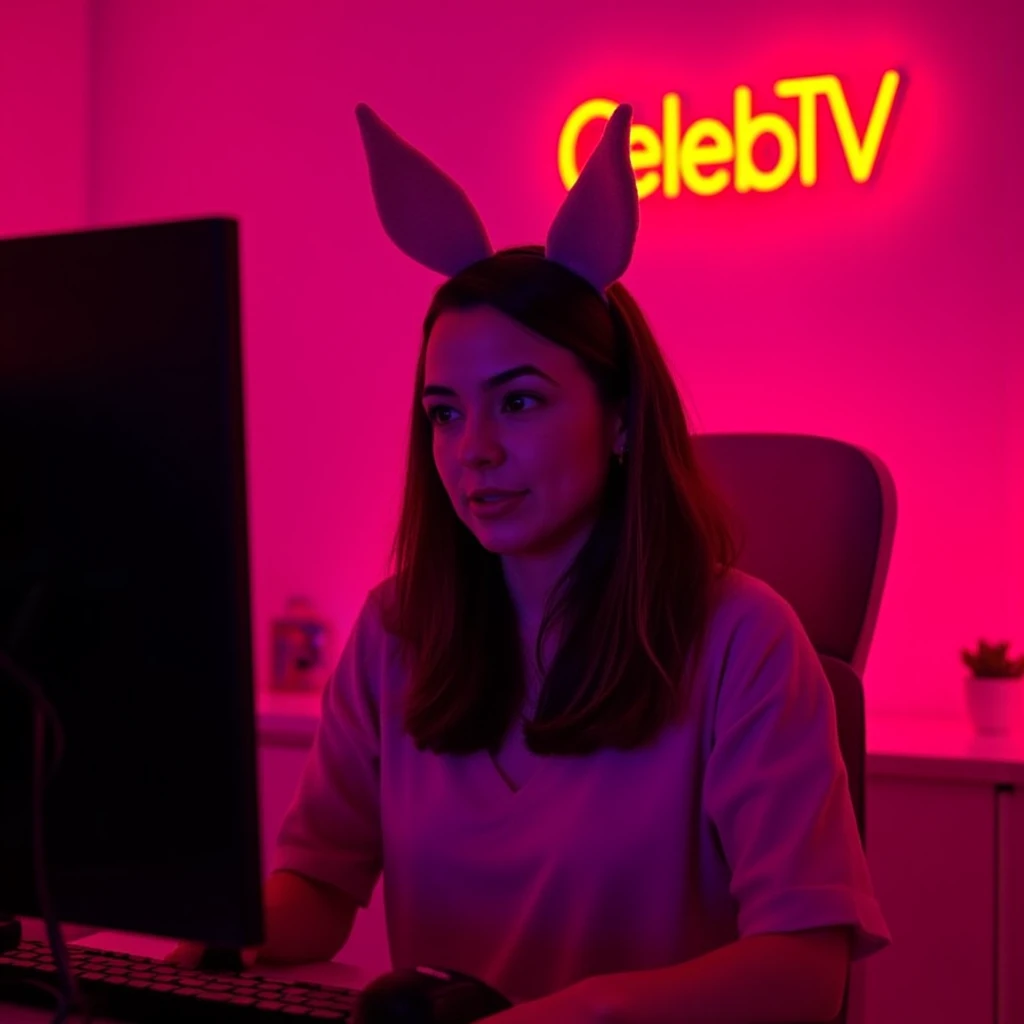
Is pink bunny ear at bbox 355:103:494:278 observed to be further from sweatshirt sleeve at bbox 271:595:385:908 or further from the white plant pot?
the white plant pot

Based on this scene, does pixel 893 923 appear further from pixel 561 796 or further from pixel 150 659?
pixel 150 659

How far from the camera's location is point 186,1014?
33.3 inches

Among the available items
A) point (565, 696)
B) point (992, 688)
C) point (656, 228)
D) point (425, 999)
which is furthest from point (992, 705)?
point (425, 999)

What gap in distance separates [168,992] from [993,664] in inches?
70.0

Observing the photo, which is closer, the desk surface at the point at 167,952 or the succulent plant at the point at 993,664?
the desk surface at the point at 167,952

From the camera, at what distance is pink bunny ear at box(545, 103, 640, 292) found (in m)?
1.22

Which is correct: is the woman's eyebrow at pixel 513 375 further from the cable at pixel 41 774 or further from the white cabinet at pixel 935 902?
the white cabinet at pixel 935 902

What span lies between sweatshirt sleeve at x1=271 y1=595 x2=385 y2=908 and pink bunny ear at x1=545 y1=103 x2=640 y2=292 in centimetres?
44

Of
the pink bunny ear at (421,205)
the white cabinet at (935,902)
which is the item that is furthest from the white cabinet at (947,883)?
the pink bunny ear at (421,205)

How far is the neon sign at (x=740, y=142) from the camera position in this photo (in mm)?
2617

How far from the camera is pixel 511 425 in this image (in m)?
1.19

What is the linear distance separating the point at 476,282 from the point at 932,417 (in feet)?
5.27

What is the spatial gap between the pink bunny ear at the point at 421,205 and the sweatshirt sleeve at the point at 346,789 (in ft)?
1.29

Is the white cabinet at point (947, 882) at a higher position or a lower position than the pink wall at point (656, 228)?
lower
